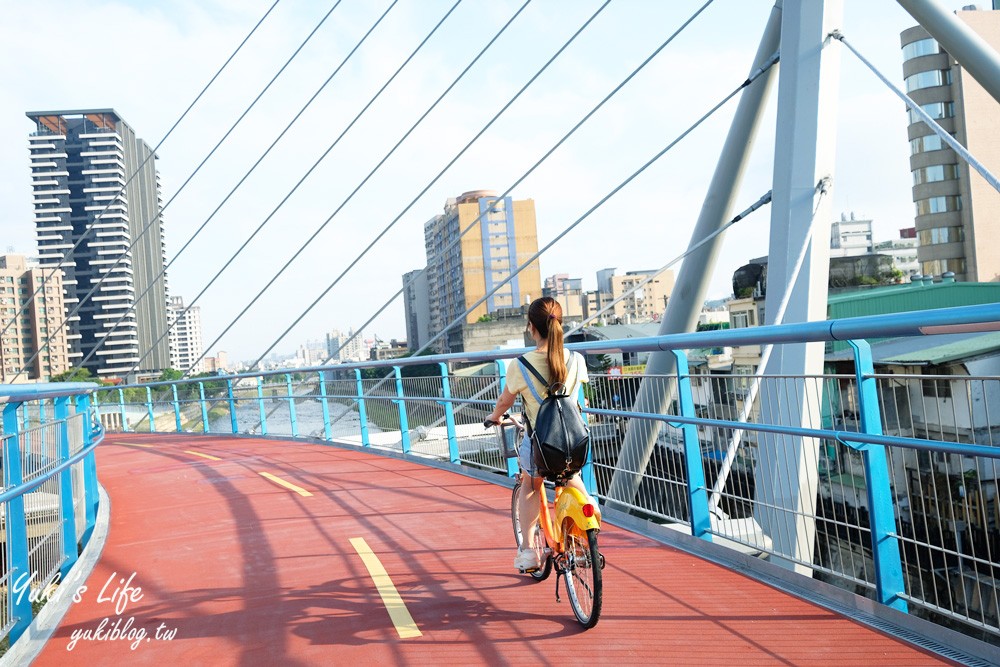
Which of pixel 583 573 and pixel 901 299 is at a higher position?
pixel 901 299

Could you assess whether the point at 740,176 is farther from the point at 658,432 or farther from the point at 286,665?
the point at 286,665

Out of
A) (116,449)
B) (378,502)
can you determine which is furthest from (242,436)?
(378,502)

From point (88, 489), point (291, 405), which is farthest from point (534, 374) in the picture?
point (291, 405)

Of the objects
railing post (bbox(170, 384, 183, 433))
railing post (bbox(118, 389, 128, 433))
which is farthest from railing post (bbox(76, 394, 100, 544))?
railing post (bbox(118, 389, 128, 433))

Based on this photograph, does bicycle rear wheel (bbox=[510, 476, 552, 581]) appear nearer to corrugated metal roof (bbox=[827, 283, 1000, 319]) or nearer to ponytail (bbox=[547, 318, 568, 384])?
ponytail (bbox=[547, 318, 568, 384])

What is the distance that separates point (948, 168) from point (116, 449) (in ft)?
213

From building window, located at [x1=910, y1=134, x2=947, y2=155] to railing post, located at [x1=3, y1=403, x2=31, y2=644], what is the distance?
72.5 m

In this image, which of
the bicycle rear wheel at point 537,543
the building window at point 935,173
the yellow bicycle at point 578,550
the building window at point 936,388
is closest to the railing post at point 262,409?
the bicycle rear wheel at point 537,543

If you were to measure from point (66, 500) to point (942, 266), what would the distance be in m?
68.4

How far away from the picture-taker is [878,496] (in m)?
4.01

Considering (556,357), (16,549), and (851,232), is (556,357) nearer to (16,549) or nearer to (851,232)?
(16,549)

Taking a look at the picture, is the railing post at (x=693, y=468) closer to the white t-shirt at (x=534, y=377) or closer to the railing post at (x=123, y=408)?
the white t-shirt at (x=534, y=377)

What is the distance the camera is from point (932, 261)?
65312 millimetres

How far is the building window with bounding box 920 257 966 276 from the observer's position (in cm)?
6362
